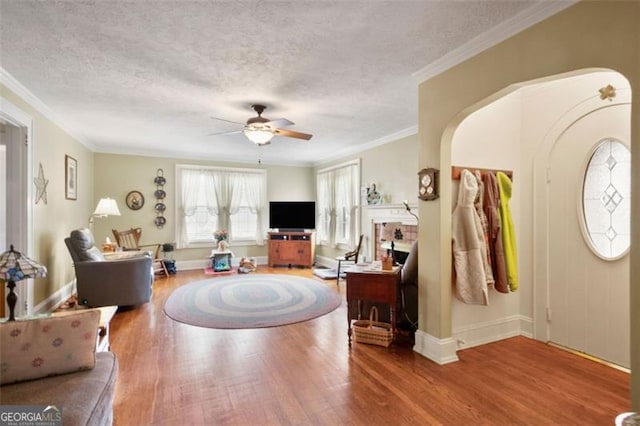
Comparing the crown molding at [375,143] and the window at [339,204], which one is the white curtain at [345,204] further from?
the crown molding at [375,143]

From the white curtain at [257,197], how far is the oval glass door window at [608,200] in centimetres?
597

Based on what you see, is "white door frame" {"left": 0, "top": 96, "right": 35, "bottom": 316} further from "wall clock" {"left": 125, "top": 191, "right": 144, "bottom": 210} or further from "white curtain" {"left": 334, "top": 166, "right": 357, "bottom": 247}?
"white curtain" {"left": 334, "top": 166, "right": 357, "bottom": 247}

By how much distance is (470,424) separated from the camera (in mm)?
1938

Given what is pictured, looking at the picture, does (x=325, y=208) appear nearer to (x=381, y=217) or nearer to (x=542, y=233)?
(x=381, y=217)

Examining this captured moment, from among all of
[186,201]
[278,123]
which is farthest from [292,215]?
[278,123]

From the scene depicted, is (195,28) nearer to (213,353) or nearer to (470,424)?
(213,353)

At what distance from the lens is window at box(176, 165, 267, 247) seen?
690 centimetres

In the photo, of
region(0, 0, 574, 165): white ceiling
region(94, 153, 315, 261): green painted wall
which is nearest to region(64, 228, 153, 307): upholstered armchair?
region(0, 0, 574, 165): white ceiling

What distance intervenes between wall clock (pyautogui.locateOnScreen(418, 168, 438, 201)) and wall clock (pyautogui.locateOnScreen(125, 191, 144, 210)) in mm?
5767

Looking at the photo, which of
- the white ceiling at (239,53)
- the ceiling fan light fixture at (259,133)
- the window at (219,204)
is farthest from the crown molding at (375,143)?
the ceiling fan light fixture at (259,133)

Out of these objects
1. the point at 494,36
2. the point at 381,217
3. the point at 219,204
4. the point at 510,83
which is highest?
the point at 494,36

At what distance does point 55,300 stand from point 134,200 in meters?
2.60

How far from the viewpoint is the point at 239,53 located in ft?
8.26

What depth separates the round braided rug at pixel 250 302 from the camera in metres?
3.77
